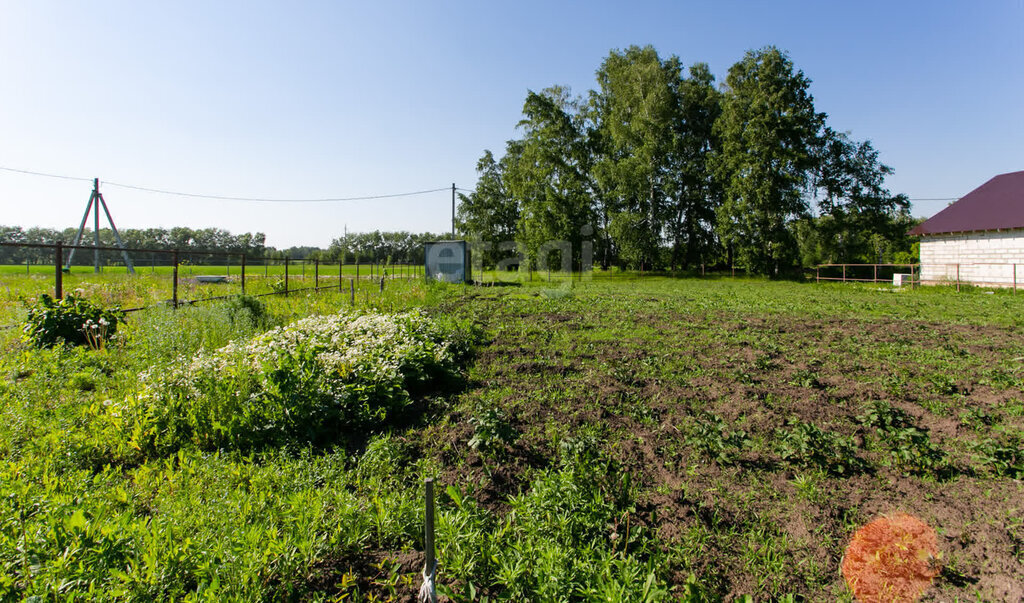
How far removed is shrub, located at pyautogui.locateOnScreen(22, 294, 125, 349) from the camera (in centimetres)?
608

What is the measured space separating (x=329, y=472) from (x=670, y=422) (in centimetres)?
256

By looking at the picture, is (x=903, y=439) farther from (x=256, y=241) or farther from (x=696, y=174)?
(x=256, y=241)

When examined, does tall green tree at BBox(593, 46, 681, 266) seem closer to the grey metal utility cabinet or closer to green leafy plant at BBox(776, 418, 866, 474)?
the grey metal utility cabinet

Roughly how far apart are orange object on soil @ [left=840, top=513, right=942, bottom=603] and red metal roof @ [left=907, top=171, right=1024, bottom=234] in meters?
26.6

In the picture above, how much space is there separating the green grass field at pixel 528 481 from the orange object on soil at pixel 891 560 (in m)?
0.06

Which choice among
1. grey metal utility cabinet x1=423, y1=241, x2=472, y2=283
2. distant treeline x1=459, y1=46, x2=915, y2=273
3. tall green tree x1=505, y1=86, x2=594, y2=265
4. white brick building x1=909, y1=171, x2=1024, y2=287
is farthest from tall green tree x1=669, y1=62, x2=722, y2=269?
grey metal utility cabinet x1=423, y1=241, x2=472, y2=283

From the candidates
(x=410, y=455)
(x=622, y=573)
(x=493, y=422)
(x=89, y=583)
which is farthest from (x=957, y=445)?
(x=89, y=583)

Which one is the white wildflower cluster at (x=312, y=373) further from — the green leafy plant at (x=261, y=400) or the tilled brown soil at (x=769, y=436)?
the tilled brown soil at (x=769, y=436)

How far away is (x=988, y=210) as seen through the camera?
73.5 feet

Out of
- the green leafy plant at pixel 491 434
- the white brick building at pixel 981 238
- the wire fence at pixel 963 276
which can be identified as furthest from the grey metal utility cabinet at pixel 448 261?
the white brick building at pixel 981 238

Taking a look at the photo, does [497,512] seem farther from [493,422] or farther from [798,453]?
[798,453]

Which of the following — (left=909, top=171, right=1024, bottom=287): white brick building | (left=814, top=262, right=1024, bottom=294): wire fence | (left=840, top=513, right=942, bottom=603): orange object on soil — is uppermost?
(left=909, top=171, right=1024, bottom=287): white brick building

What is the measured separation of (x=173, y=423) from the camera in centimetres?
363

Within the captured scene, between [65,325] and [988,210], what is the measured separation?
3301cm
